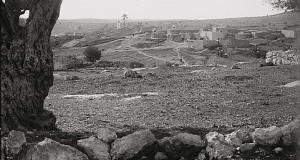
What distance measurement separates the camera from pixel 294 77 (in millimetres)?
17375

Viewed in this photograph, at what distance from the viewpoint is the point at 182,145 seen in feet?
19.1

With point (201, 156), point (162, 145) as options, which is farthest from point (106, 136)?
point (201, 156)

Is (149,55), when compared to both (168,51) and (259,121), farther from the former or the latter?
(259,121)

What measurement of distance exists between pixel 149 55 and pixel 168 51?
144 inches

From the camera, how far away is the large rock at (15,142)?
17.8 feet

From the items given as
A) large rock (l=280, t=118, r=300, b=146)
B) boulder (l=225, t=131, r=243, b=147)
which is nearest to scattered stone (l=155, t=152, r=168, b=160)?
boulder (l=225, t=131, r=243, b=147)

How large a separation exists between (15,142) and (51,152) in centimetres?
61

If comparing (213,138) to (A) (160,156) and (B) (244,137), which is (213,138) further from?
(A) (160,156)

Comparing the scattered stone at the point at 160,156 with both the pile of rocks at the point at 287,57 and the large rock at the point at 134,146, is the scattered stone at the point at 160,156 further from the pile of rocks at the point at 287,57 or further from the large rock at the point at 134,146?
the pile of rocks at the point at 287,57

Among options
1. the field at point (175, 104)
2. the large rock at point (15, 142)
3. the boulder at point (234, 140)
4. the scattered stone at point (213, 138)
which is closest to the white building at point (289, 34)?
the field at point (175, 104)

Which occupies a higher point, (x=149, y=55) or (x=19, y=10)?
(x=19, y=10)

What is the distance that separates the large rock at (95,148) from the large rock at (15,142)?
0.89m

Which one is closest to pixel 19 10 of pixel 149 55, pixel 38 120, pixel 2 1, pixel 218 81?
pixel 2 1

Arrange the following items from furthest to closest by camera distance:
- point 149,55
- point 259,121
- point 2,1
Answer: point 149,55 → point 259,121 → point 2,1
